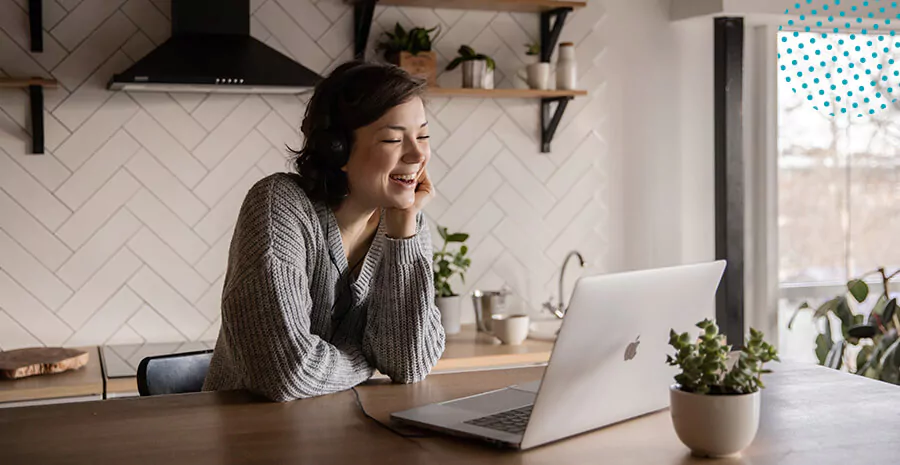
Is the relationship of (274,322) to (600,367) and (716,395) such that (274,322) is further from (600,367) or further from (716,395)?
(716,395)

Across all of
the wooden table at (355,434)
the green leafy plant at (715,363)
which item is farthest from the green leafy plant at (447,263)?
the green leafy plant at (715,363)

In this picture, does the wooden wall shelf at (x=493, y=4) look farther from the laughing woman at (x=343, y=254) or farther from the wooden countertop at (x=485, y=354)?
the laughing woman at (x=343, y=254)

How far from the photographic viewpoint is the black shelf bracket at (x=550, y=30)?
11.0ft

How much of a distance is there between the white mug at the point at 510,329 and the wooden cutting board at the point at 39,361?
126cm

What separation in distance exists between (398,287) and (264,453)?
0.65m

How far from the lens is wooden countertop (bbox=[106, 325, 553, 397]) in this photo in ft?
9.37

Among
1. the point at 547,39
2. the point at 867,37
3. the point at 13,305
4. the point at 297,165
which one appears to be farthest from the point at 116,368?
the point at 867,37

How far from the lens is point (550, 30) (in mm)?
3453

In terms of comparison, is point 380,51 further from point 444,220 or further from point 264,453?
point 264,453

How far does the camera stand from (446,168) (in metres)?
3.41

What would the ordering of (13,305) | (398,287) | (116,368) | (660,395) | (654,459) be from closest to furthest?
1. (654,459)
2. (660,395)
3. (398,287)
4. (116,368)
5. (13,305)

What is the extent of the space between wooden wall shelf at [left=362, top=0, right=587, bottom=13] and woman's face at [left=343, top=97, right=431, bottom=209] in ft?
4.56

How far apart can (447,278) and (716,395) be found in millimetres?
2079

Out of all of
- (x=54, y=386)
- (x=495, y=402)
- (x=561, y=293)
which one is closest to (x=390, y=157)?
(x=495, y=402)
